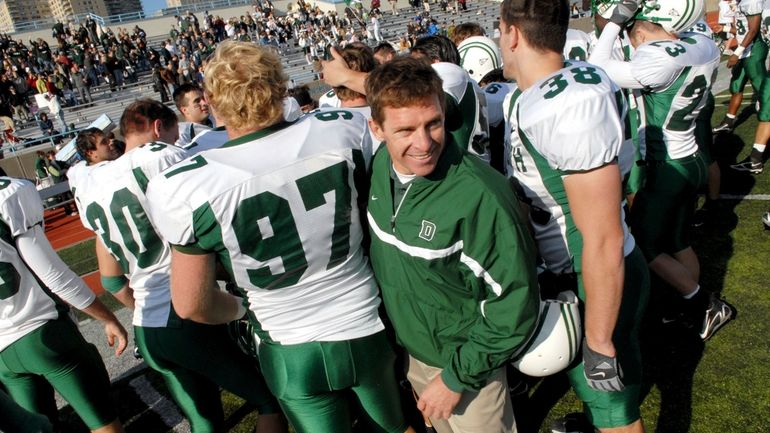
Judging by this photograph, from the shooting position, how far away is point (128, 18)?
29.9 meters

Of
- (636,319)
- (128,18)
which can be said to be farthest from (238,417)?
(128,18)

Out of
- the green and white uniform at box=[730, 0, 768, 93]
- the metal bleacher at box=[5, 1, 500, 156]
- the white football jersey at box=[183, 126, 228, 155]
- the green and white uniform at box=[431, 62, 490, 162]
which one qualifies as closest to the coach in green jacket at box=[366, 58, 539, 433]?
the green and white uniform at box=[431, 62, 490, 162]

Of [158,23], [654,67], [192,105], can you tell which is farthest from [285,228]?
[158,23]

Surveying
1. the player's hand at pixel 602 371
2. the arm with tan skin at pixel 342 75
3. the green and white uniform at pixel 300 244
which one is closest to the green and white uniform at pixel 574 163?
the player's hand at pixel 602 371

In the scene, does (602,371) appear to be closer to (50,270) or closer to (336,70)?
(336,70)

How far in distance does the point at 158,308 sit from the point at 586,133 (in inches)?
79.3

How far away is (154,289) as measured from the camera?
8.20 feet

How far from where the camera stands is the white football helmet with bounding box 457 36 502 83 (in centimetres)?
392

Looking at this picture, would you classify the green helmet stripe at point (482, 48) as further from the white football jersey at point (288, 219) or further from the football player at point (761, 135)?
the football player at point (761, 135)

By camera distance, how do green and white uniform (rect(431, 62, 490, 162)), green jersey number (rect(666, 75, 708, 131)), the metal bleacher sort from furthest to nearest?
the metal bleacher → green jersey number (rect(666, 75, 708, 131)) → green and white uniform (rect(431, 62, 490, 162))

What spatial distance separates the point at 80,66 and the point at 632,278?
23.4 m

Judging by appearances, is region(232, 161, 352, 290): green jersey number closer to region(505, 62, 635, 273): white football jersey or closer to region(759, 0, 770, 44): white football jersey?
region(505, 62, 635, 273): white football jersey

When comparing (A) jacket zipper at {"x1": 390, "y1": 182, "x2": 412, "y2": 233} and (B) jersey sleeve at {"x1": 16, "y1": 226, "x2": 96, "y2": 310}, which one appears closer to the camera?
(A) jacket zipper at {"x1": 390, "y1": 182, "x2": 412, "y2": 233}

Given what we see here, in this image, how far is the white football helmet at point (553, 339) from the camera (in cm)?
172
